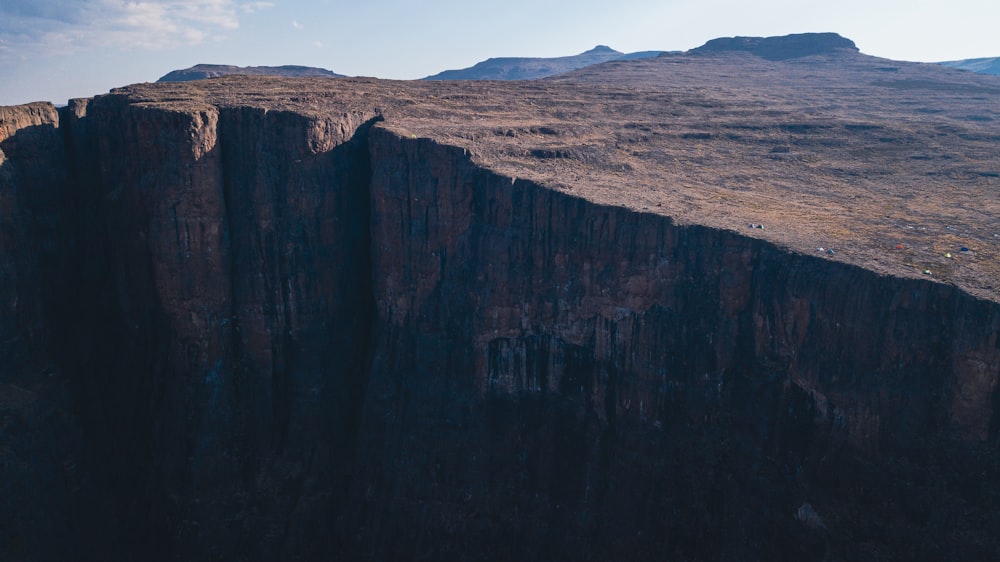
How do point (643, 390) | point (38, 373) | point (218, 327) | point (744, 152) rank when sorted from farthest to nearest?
point (744, 152), point (218, 327), point (38, 373), point (643, 390)

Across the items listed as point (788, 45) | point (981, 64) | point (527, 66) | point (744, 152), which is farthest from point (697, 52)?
point (981, 64)

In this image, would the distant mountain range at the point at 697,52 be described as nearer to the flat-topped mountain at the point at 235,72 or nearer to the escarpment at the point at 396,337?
the flat-topped mountain at the point at 235,72

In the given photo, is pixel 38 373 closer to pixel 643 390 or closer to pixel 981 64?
pixel 643 390

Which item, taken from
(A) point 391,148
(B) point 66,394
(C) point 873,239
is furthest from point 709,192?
(B) point 66,394

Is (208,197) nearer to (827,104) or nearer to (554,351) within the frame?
(554,351)

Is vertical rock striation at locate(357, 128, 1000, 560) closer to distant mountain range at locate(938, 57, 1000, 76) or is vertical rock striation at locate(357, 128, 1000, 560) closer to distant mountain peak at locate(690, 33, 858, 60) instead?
distant mountain peak at locate(690, 33, 858, 60)

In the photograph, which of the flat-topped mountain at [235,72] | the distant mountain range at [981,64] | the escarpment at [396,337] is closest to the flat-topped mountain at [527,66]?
the flat-topped mountain at [235,72]
